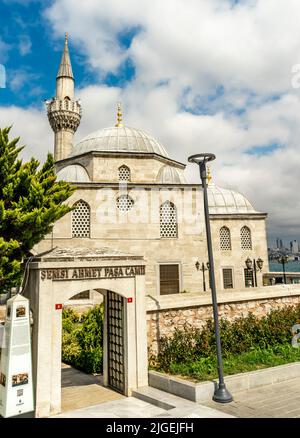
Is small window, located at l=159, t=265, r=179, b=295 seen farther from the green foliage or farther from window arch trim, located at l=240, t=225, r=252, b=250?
the green foliage

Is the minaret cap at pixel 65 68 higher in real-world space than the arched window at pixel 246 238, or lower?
higher

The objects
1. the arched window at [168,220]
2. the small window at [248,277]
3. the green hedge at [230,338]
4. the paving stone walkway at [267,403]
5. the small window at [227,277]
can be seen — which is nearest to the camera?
the paving stone walkway at [267,403]

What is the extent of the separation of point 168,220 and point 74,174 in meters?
6.66

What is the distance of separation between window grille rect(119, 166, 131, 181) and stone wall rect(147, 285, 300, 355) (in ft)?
43.1

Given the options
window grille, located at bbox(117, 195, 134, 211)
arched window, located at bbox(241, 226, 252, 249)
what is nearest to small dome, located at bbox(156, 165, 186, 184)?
window grille, located at bbox(117, 195, 134, 211)

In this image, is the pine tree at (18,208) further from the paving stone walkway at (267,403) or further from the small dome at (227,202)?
the small dome at (227,202)

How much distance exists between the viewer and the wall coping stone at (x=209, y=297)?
8.52m

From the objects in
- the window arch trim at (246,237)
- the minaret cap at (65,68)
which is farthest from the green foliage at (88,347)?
A: the minaret cap at (65,68)

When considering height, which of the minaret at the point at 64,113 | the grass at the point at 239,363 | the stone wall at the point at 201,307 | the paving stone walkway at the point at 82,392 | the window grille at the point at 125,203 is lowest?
the paving stone walkway at the point at 82,392

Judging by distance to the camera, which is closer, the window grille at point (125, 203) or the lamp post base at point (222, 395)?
the lamp post base at point (222, 395)

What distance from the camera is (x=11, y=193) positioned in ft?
34.1

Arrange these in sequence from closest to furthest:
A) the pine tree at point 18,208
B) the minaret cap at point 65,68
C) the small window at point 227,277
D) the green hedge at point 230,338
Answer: the green hedge at point 230,338 < the pine tree at point 18,208 < the small window at point 227,277 < the minaret cap at point 65,68

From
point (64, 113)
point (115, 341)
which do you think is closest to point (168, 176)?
point (64, 113)

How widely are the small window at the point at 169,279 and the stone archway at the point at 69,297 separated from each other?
11.8m
